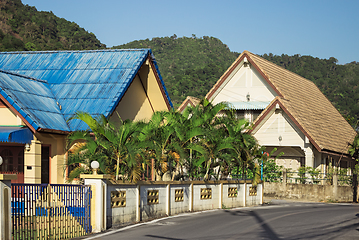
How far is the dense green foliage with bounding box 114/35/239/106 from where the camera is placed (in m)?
78.4

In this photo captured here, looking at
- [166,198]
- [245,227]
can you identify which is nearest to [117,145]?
[166,198]

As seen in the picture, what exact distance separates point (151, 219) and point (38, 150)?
5011 mm

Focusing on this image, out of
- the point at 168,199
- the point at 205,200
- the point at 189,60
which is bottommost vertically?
the point at 205,200

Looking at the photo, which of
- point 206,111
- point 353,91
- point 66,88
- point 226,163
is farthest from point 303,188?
point 353,91

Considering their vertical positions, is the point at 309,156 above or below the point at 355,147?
below

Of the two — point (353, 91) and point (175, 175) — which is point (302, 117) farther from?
point (353, 91)

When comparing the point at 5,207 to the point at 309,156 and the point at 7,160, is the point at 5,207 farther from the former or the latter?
the point at 309,156

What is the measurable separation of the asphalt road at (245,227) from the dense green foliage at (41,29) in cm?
5707

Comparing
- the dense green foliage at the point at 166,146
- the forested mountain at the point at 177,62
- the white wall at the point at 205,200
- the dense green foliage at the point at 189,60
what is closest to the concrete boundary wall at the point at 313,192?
the dense green foliage at the point at 166,146

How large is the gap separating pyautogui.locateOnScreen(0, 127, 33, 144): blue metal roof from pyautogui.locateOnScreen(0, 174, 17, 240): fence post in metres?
6.55

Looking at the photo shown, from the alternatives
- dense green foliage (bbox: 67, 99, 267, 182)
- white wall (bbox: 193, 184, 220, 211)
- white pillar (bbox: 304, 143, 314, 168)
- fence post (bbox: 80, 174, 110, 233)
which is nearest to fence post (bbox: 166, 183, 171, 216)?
dense green foliage (bbox: 67, 99, 267, 182)

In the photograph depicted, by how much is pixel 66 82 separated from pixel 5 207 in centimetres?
1220

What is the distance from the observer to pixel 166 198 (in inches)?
677

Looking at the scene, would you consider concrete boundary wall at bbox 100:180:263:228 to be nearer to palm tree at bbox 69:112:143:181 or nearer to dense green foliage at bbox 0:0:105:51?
palm tree at bbox 69:112:143:181
